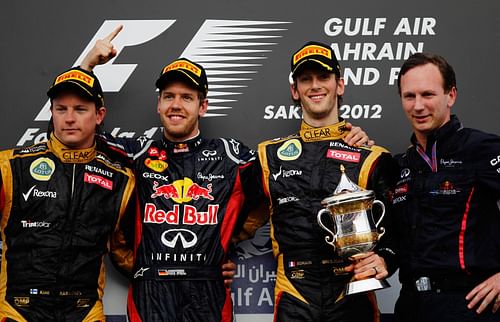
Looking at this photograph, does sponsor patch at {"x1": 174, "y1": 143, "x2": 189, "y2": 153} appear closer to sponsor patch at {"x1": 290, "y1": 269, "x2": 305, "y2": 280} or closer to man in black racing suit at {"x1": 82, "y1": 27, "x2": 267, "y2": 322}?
man in black racing suit at {"x1": 82, "y1": 27, "x2": 267, "y2": 322}

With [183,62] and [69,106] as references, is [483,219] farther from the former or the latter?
[69,106]

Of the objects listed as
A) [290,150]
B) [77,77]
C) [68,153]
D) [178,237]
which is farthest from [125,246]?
[290,150]

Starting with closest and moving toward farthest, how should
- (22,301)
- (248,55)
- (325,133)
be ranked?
(22,301) < (325,133) < (248,55)

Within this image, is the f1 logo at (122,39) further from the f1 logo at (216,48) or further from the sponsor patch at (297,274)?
the sponsor patch at (297,274)

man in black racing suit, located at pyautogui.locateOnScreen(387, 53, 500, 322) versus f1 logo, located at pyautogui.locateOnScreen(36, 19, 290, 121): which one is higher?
f1 logo, located at pyautogui.locateOnScreen(36, 19, 290, 121)

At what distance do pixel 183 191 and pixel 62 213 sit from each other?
64 cm

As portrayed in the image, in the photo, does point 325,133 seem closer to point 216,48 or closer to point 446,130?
point 446,130

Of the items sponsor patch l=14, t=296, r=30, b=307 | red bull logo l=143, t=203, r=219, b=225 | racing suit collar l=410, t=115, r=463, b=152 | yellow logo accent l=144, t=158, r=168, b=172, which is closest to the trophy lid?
racing suit collar l=410, t=115, r=463, b=152

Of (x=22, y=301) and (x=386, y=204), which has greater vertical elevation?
(x=386, y=204)

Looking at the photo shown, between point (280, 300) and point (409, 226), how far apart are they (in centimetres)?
74

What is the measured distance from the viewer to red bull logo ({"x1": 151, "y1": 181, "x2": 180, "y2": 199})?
3.45m

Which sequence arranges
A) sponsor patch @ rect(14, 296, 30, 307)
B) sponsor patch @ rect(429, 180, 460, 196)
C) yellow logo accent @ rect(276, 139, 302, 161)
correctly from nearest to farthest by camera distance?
sponsor patch @ rect(429, 180, 460, 196) < sponsor patch @ rect(14, 296, 30, 307) < yellow logo accent @ rect(276, 139, 302, 161)

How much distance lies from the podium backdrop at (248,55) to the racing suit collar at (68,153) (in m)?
0.62

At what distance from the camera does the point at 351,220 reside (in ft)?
9.80
